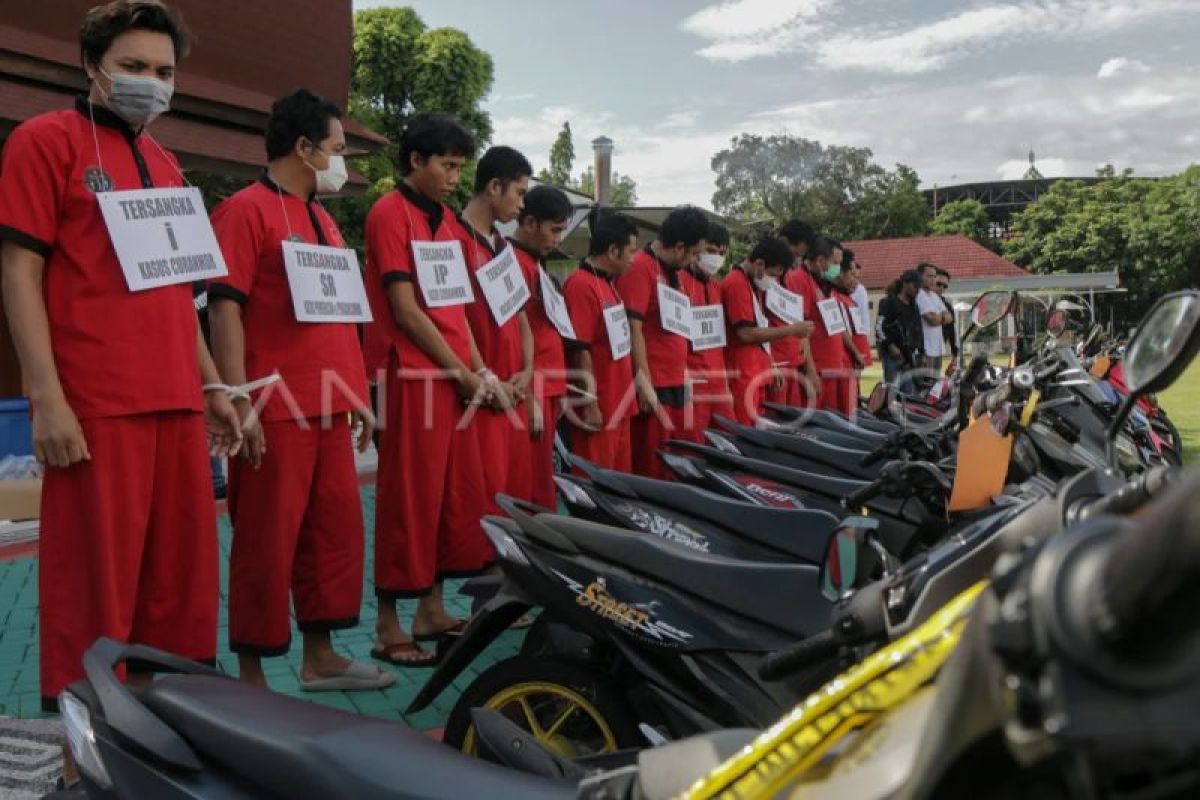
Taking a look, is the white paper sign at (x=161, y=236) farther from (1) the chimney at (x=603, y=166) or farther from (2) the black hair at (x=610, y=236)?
(1) the chimney at (x=603, y=166)

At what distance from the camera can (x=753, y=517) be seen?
315 cm

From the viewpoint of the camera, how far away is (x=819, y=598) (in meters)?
2.37

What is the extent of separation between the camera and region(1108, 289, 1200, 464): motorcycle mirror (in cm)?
116

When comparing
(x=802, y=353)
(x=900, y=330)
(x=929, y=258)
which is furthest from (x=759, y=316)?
(x=929, y=258)

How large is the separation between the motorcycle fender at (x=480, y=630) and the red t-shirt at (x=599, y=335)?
2.86 m

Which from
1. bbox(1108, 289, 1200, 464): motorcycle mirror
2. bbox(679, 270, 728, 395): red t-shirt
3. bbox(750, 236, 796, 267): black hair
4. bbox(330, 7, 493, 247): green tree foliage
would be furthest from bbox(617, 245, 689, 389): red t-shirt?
bbox(330, 7, 493, 247): green tree foliage

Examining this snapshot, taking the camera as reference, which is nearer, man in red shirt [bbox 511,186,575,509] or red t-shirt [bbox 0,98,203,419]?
red t-shirt [bbox 0,98,203,419]

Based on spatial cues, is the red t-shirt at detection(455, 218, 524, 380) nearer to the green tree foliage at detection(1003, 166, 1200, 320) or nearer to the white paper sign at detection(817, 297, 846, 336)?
the white paper sign at detection(817, 297, 846, 336)

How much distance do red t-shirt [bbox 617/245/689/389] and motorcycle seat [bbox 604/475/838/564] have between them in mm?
2765

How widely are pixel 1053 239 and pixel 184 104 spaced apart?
43775 millimetres

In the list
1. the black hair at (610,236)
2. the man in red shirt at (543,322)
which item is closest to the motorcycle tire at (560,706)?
the man in red shirt at (543,322)

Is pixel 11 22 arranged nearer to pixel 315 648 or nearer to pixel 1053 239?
pixel 315 648

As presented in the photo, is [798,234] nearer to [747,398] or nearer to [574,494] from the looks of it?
[747,398]

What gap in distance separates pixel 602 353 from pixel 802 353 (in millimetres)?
2906
